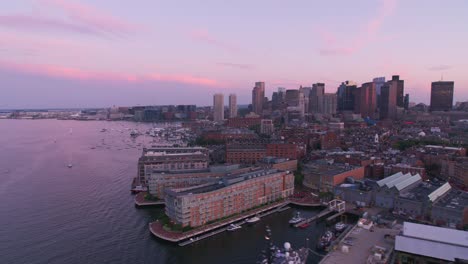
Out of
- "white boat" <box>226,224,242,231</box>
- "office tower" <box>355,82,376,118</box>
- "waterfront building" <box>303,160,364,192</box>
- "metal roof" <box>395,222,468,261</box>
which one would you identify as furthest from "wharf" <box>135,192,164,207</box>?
"office tower" <box>355,82,376,118</box>

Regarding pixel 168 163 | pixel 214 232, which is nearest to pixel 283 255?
pixel 214 232

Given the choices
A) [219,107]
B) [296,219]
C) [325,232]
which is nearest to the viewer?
[325,232]

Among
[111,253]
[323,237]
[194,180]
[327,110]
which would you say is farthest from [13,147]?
[327,110]

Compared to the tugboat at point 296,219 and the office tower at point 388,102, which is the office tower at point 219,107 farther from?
the tugboat at point 296,219

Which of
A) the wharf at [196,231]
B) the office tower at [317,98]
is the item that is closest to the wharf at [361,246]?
the wharf at [196,231]

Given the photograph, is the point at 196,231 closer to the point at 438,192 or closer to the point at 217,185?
the point at 217,185
